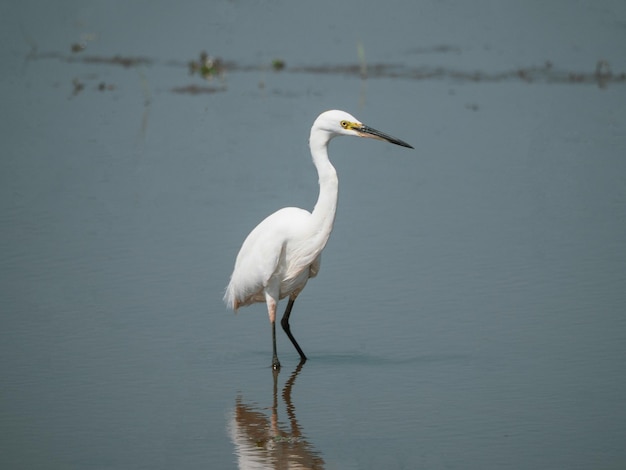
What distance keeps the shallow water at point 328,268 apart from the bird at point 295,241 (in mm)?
499

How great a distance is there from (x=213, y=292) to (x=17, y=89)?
35.1 ft

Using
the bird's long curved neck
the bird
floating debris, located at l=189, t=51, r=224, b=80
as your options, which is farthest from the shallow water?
the bird's long curved neck

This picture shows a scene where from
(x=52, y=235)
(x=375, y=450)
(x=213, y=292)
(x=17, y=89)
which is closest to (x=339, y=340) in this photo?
(x=213, y=292)

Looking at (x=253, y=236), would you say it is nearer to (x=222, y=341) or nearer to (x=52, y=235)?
(x=222, y=341)

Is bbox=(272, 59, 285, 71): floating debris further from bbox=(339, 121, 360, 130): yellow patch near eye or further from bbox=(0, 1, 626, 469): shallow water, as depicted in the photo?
bbox=(339, 121, 360, 130): yellow patch near eye

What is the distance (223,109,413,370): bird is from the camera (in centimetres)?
772

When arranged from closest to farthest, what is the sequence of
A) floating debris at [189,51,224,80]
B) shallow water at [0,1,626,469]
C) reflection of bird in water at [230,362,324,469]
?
reflection of bird in water at [230,362,324,469] < shallow water at [0,1,626,469] < floating debris at [189,51,224,80]

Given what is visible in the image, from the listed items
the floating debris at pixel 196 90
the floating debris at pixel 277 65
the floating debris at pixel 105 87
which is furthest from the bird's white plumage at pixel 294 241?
the floating debris at pixel 277 65

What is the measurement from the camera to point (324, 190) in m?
7.71

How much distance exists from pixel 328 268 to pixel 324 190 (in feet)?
8.23

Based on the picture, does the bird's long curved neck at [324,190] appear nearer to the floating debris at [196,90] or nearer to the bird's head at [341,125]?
the bird's head at [341,125]

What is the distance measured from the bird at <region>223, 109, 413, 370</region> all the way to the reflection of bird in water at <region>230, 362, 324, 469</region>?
2.85ft

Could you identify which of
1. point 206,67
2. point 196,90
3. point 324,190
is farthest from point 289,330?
point 206,67

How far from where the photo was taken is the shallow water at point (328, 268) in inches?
270
